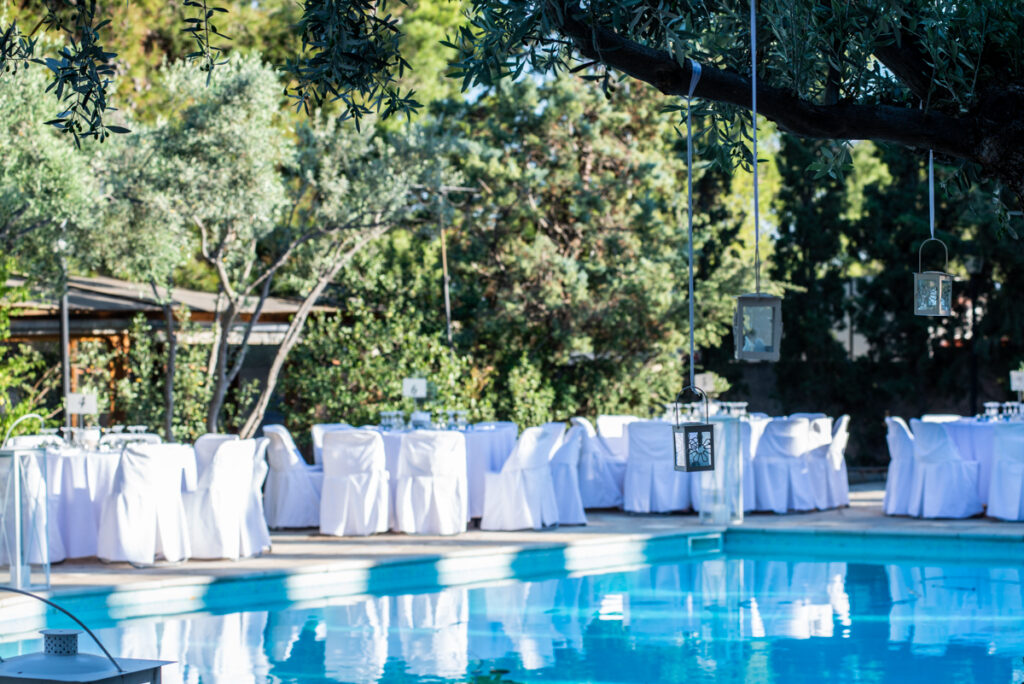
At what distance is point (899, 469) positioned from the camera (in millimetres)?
10406

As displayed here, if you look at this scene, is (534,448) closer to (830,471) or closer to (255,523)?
(255,523)

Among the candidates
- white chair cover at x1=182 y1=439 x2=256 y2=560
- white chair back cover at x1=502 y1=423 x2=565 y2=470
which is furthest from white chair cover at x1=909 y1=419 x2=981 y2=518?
white chair cover at x1=182 y1=439 x2=256 y2=560

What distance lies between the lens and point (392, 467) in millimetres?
9516

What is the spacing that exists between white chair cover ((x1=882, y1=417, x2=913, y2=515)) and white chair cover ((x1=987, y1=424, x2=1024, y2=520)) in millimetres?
705

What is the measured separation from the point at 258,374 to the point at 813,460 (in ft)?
27.4

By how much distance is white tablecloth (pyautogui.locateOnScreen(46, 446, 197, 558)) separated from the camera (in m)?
7.99

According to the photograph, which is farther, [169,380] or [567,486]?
[169,380]

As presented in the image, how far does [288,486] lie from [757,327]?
6374 mm

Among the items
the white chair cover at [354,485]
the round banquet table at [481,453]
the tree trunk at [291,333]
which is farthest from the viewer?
the tree trunk at [291,333]

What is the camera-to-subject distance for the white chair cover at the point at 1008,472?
32.1 feet

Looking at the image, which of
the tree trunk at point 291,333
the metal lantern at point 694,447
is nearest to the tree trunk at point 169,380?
the tree trunk at point 291,333

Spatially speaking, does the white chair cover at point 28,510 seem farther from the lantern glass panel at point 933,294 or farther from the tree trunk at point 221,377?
→ the lantern glass panel at point 933,294

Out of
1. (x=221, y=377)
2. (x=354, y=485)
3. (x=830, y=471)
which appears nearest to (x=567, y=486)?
(x=354, y=485)

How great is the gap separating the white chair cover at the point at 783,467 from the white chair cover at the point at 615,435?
1.25m
